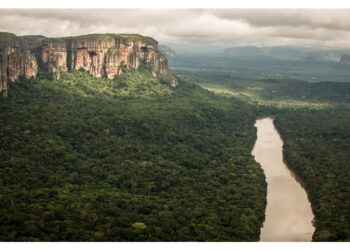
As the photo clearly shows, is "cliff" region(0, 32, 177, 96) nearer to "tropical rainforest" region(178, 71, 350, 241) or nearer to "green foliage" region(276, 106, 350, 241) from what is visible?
"tropical rainforest" region(178, 71, 350, 241)

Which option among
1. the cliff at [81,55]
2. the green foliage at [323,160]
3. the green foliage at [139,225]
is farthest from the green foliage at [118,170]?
the green foliage at [323,160]

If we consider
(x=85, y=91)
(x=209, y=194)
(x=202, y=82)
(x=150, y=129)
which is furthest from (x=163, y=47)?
(x=209, y=194)

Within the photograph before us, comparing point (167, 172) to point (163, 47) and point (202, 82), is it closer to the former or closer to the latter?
point (202, 82)

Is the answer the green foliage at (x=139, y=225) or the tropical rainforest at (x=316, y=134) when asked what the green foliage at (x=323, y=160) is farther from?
the green foliage at (x=139, y=225)

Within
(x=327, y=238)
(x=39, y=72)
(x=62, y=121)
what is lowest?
(x=327, y=238)

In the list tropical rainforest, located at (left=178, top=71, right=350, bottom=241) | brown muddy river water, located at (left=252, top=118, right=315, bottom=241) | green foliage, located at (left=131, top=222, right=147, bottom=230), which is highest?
tropical rainforest, located at (left=178, top=71, right=350, bottom=241)

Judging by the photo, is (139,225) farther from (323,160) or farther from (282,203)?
(323,160)

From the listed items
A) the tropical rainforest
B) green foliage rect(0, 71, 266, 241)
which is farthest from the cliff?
the tropical rainforest
